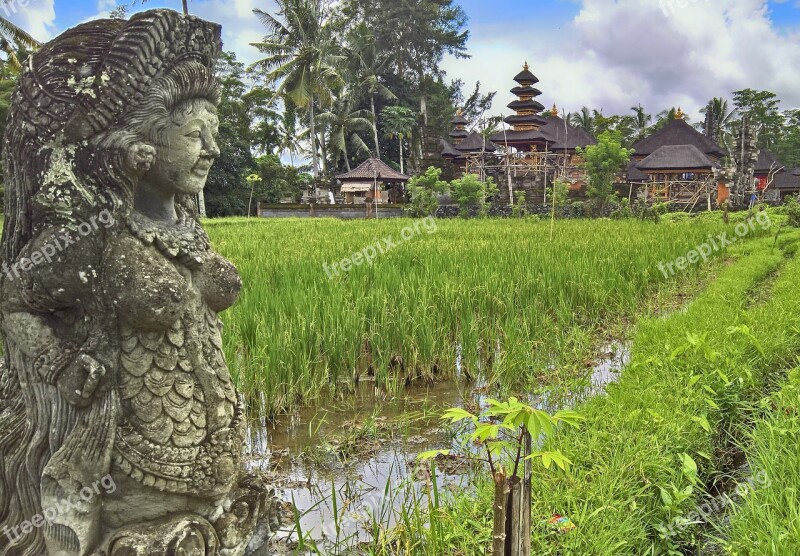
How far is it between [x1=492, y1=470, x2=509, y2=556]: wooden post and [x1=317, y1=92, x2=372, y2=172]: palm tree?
26393mm

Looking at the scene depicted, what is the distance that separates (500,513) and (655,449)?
1.42m

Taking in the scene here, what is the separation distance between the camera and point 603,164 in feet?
58.0

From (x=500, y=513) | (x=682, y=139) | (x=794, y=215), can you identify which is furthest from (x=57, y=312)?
(x=682, y=139)

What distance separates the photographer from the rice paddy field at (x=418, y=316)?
3.52 m

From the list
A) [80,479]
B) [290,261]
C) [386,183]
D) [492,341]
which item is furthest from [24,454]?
→ [386,183]

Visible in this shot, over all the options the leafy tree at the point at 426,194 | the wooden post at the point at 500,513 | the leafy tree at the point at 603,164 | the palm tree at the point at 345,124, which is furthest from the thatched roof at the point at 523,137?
the wooden post at the point at 500,513

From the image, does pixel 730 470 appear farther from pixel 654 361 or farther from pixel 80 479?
pixel 80 479

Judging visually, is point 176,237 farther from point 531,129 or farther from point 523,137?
point 531,129

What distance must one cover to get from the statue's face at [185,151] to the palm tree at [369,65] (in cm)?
2606

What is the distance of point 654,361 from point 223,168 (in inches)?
885

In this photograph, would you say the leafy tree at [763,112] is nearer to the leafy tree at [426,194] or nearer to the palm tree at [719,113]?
the palm tree at [719,113]

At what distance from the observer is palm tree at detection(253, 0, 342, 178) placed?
22.7 meters

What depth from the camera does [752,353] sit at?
3.76 metres

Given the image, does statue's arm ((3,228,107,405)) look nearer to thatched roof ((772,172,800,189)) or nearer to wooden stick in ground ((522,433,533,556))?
wooden stick in ground ((522,433,533,556))
